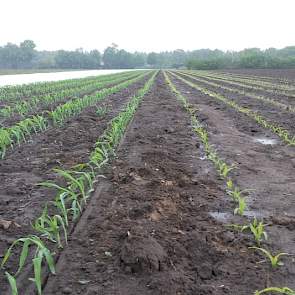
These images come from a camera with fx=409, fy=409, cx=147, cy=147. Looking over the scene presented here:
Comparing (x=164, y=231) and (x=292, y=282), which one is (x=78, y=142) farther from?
(x=292, y=282)

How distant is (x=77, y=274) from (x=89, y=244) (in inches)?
16.9

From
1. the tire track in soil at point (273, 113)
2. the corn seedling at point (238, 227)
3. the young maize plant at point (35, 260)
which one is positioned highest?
the young maize plant at point (35, 260)

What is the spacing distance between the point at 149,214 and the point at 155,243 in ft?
2.33

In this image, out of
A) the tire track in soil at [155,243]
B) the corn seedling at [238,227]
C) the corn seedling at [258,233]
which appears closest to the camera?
the tire track in soil at [155,243]

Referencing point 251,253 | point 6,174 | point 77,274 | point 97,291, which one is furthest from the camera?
point 6,174

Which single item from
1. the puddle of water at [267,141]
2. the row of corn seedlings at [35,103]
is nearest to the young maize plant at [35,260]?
the puddle of water at [267,141]

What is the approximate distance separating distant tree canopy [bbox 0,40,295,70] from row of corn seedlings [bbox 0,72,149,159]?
42860mm

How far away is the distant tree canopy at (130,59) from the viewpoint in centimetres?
5622

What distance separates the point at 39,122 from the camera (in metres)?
7.39

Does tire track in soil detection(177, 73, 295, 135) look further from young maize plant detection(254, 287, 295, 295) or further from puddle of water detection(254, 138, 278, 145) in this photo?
young maize plant detection(254, 287, 295, 295)

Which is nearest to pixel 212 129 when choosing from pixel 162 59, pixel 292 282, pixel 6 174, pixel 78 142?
pixel 78 142

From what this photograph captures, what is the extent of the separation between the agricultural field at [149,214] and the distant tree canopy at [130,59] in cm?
4627

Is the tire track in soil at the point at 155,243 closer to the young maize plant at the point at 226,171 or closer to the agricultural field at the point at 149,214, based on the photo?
the agricultural field at the point at 149,214

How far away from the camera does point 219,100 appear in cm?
1345
